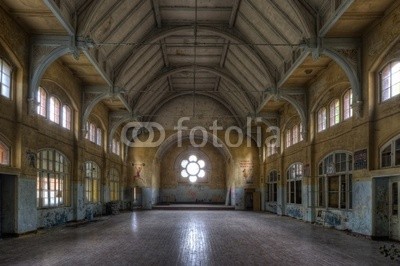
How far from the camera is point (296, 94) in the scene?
2302cm

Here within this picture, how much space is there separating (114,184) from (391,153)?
22237mm

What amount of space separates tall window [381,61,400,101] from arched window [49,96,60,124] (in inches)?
535

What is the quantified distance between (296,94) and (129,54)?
361 inches

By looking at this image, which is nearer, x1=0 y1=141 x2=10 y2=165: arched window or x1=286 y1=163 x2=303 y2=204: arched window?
x1=0 y1=141 x2=10 y2=165: arched window

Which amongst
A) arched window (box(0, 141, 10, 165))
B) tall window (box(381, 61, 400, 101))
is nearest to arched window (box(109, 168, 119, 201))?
arched window (box(0, 141, 10, 165))

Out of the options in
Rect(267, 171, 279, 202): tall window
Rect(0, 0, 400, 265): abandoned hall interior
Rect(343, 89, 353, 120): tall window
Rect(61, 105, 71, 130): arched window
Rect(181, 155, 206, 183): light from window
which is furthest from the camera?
Rect(181, 155, 206, 183): light from window

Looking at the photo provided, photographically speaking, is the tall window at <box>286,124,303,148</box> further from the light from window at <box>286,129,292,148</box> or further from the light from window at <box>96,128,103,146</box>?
the light from window at <box>96,128,103,146</box>

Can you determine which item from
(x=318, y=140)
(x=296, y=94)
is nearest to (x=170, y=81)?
(x=296, y=94)

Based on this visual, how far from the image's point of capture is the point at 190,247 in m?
12.8

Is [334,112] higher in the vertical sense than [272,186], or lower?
higher

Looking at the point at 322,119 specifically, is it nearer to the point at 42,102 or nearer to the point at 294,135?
the point at 294,135

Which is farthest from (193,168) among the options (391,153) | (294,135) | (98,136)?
(391,153)

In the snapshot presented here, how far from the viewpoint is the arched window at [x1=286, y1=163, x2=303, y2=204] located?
24656 mm

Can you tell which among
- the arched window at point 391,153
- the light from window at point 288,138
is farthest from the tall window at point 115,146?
the arched window at point 391,153
